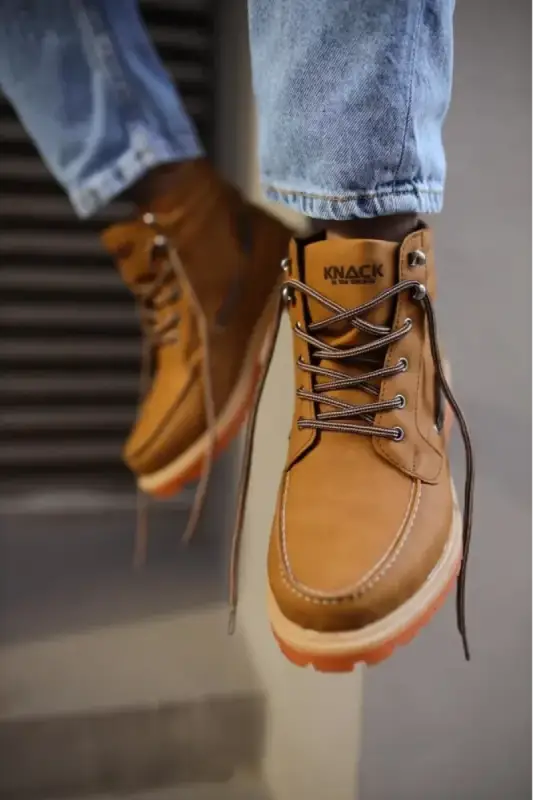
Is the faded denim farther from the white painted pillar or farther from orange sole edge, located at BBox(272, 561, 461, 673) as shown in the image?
the white painted pillar

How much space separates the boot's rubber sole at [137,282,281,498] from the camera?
2.48ft

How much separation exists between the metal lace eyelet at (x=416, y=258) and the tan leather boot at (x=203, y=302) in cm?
21

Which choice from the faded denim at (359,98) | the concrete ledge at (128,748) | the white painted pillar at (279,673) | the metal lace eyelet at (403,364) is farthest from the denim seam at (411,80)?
the concrete ledge at (128,748)

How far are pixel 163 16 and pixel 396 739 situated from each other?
1.30 m

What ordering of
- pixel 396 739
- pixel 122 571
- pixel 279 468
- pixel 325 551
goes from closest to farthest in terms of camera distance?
pixel 325 551, pixel 396 739, pixel 279 468, pixel 122 571

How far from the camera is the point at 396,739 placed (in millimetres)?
828

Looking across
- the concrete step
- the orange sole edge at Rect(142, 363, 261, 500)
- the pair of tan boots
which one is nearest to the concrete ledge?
the concrete step

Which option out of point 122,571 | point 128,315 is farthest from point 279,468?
point 128,315

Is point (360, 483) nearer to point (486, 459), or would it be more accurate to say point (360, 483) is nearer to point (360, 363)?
point (360, 363)

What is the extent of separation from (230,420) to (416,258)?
0.91ft

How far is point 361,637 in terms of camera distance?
20.1 inches

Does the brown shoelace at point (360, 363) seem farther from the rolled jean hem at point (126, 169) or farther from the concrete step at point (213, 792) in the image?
the concrete step at point (213, 792)

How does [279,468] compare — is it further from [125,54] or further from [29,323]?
[29,323]

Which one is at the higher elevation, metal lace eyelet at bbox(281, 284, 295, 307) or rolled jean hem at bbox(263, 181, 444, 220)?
rolled jean hem at bbox(263, 181, 444, 220)
